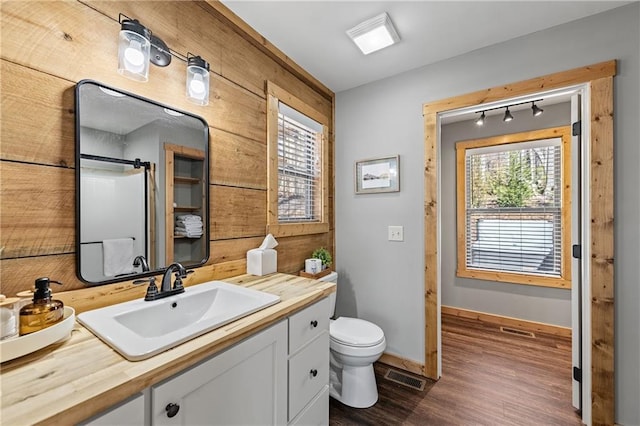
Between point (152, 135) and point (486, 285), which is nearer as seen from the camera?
point (152, 135)

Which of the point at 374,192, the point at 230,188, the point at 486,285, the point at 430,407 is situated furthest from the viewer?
the point at 486,285

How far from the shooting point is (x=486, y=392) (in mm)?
1943

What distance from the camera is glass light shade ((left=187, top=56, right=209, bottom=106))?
55.3 inches

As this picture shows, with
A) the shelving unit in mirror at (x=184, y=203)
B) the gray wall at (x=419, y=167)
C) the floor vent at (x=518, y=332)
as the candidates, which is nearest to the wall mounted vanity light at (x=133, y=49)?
the shelving unit in mirror at (x=184, y=203)

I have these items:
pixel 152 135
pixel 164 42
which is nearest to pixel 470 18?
pixel 164 42

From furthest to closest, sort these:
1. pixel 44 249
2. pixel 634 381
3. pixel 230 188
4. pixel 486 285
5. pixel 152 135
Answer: pixel 486 285 < pixel 230 188 < pixel 634 381 < pixel 152 135 < pixel 44 249

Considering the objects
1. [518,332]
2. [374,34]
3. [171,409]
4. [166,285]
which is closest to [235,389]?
[171,409]

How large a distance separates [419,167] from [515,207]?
68.9 inches

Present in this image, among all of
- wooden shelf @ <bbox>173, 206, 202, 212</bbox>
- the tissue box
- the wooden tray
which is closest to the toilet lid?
the wooden tray

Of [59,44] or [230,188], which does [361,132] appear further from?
[59,44]

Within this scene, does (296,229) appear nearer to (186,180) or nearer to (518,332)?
(186,180)

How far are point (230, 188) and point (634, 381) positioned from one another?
8.51 feet

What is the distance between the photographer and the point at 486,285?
3.25 m

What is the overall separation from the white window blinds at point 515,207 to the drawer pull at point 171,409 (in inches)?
136
